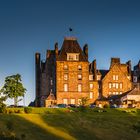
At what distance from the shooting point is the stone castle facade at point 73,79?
421 feet

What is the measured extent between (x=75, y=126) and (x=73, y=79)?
48.7m

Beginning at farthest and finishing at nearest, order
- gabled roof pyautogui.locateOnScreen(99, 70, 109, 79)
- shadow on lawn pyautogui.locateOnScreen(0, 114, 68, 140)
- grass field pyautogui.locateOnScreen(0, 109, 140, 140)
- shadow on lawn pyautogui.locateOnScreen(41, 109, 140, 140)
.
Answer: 1. gabled roof pyautogui.locateOnScreen(99, 70, 109, 79)
2. shadow on lawn pyautogui.locateOnScreen(41, 109, 140, 140)
3. grass field pyautogui.locateOnScreen(0, 109, 140, 140)
4. shadow on lawn pyautogui.locateOnScreen(0, 114, 68, 140)

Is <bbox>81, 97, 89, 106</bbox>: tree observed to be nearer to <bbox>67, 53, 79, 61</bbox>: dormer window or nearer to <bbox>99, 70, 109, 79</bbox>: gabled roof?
<bbox>67, 53, 79, 61</bbox>: dormer window

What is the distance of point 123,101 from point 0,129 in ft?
195

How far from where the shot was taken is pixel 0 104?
311 ft

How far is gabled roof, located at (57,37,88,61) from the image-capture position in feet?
423

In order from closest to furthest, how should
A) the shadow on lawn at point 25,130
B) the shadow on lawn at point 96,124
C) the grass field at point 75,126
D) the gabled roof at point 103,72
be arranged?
the shadow on lawn at point 25,130, the grass field at point 75,126, the shadow on lawn at point 96,124, the gabled roof at point 103,72

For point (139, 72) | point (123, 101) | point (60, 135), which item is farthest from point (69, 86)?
point (60, 135)

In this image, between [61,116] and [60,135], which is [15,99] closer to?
[61,116]

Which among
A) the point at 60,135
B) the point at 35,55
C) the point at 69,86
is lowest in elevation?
the point at 60,135

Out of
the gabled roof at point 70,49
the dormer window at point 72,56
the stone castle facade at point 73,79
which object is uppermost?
the gabled roof at point 70,49

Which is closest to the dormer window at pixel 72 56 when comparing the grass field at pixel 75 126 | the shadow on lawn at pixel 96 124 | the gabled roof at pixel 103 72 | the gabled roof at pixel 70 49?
the gabled roof at pixel 70 49

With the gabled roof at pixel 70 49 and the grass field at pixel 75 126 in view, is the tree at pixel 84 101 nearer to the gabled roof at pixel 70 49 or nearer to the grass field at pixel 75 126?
the gabled roof at pixel 70 49

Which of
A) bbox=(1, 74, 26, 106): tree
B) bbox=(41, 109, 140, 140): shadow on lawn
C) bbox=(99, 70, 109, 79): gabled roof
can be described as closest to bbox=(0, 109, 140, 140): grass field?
bbox=(41, 109, 140, 140): shadow on lawn
